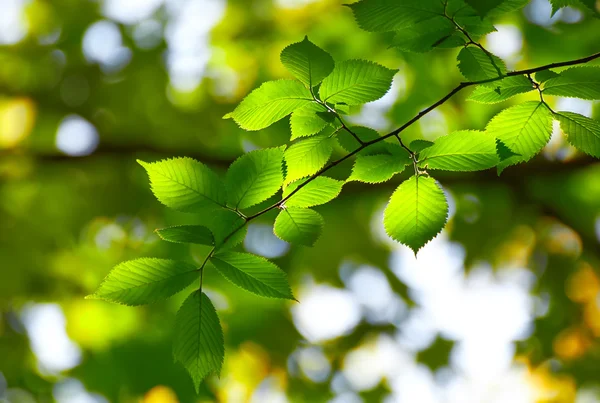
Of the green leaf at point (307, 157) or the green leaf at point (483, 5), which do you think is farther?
the green leaf at point (307, 157)

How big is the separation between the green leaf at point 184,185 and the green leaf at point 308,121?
0.68 feet

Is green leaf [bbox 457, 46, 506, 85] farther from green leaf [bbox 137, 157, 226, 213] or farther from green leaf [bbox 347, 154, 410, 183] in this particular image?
green leaf [bbox 137, 157, 226, 213]

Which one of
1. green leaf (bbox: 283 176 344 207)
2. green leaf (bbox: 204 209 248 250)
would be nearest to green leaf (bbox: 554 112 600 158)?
green leaf (bbox: 283 176 344 207)

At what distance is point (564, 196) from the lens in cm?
492

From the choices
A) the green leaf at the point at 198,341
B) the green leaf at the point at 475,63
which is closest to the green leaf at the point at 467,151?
the green leaf at the point at 475,63

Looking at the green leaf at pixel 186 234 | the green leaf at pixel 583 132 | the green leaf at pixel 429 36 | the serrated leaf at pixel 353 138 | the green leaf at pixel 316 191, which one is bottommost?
the green leaf at pixel 186 234

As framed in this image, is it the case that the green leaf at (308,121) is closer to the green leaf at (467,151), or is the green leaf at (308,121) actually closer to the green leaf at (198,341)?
the green leaf at (467,151)

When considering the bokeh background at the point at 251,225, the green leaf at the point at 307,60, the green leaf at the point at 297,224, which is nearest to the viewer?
the green leaf at the point at 307,60

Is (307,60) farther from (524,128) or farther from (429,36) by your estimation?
(524,128)

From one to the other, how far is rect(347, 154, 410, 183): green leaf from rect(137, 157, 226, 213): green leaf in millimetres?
295

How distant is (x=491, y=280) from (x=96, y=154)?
417cm

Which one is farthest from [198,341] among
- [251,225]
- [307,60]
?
[251,225]

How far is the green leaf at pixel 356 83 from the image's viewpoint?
105 cm

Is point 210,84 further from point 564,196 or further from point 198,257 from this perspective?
Answer: point 564,196
